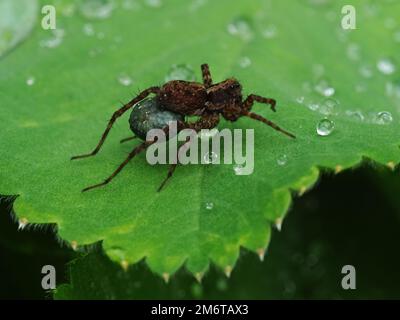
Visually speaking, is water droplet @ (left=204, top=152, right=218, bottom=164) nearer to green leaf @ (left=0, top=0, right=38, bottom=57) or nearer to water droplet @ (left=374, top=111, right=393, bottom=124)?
water droplet @ (left=374, top=111, right=393, bottom=124)

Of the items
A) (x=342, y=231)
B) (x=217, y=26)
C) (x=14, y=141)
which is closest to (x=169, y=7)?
(x=217, y=26)

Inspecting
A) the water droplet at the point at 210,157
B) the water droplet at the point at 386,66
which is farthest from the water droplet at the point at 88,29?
the water droplet at the point at 386,66

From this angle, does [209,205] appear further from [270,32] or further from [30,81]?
[270,32]

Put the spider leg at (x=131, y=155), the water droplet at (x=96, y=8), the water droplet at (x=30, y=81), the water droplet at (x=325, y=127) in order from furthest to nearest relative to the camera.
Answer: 1. the water droplet at (x=96, y=8)
2. the water droplet at (x=30, y=81)
3. the water droplet at (x=325, y=127)
4. the spider leg at (x=131, y=155)

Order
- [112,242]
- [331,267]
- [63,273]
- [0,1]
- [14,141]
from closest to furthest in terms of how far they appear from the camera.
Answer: [112,242]
[63,273]
[14,141]
[331,267]
[0,1]

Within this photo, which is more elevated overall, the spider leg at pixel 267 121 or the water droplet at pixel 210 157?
the spider leg at pixel 267 121

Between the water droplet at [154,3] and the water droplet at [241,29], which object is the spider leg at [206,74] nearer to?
the water droplet at [241,29]

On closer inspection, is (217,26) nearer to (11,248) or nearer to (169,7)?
(169,7)

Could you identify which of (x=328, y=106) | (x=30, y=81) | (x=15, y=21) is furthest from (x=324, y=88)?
(x=15, y=21)
